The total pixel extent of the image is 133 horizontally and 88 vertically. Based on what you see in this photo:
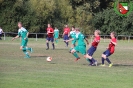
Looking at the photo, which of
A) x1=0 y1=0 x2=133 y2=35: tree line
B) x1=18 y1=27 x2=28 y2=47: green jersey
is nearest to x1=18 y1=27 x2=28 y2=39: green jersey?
x1=18 y1=27 x2=28 y2=47: green jersey

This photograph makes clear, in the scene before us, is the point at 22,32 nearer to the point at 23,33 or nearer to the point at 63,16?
the point at 23,33

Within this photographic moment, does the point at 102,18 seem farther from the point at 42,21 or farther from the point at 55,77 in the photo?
the point at 55,77

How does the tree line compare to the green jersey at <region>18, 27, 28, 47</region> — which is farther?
the tree line

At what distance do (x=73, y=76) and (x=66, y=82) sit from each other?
1.77 m

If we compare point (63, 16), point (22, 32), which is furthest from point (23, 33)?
point (63, 16)

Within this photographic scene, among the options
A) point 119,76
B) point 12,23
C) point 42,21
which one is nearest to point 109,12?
point 42,21

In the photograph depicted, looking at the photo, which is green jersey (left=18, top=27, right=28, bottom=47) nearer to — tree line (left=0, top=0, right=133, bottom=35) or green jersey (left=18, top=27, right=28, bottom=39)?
green jersey (left=18, top=27, right=28, bottom=39)

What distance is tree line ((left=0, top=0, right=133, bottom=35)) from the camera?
6675 cm

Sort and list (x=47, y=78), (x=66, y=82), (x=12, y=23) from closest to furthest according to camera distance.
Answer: (x=66, y=82)
(x=47, y=78)
(x=12, y=23)

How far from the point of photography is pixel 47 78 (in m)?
14.8

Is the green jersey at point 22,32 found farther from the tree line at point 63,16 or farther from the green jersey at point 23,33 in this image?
the tree line at point 63,16

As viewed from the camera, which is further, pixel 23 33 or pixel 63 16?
pixel 63 16

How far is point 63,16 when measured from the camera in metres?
71.4

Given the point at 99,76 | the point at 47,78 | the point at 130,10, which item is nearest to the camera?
the point at 47,78
